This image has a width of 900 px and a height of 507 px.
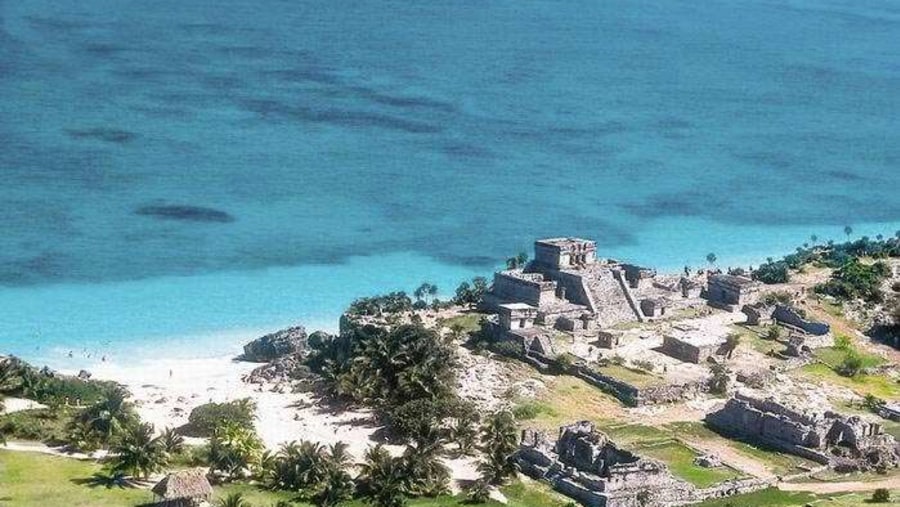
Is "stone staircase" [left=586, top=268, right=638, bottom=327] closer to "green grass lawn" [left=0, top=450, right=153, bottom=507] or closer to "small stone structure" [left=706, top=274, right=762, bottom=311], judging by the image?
"small stone structure" [left=706, top=274, right=762, bottom=311]

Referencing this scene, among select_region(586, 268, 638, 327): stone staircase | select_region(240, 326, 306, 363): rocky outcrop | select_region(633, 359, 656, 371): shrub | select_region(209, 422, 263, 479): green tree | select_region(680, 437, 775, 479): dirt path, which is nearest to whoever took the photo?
select_region(209, 422, 263, 479): green tree

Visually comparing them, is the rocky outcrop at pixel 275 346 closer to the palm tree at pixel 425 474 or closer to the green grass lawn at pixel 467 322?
the green grass lawn at pixel 467 322

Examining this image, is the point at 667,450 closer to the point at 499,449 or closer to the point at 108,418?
the point at 499,449

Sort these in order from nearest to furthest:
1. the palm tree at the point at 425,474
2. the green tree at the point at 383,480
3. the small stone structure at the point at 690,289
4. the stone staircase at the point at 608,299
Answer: the green tree at the point at 383,480
the palm tree at the point at 425,474
the stone staircase at the point at 608,299
the small stone structure at the point at 690,289

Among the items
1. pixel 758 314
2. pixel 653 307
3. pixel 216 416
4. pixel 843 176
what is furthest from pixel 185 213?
pixel 843 176

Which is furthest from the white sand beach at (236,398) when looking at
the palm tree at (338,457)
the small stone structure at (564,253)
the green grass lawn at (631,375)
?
the small stone structure at (564,253)

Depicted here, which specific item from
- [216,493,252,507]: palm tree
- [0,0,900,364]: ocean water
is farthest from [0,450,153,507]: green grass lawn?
[0,0,900,364]: ocean water
